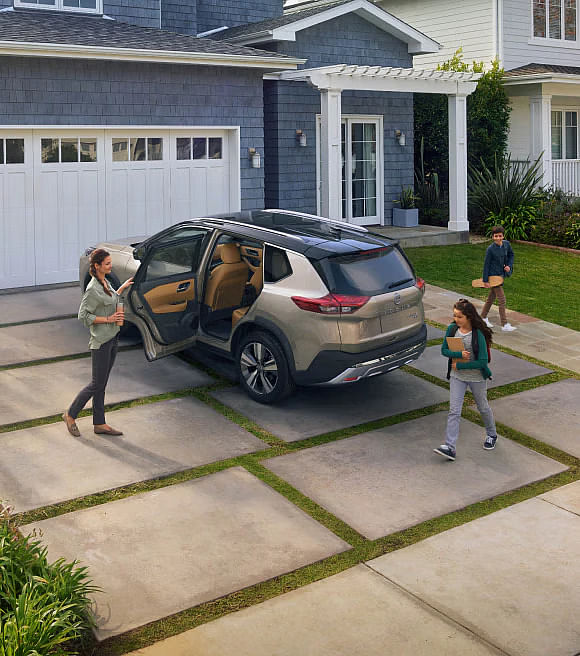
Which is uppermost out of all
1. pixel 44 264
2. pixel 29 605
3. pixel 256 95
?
pixel 256 95

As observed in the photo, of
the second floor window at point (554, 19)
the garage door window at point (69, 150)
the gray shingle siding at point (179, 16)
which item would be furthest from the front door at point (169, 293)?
the second floor window at point (554, 19)

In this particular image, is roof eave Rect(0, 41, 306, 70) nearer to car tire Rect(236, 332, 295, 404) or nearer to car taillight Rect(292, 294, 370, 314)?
car tire Rect(236, 332, 295, 404)

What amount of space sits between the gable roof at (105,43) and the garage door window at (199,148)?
1.39 m

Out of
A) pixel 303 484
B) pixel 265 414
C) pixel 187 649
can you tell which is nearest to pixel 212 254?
pixel 265 414

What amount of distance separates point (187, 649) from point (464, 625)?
1622 millimetres

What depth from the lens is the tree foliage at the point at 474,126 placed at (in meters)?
21.4

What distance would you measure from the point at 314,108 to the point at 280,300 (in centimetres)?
1080

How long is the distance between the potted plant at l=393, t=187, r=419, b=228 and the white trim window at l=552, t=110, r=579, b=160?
244 inches

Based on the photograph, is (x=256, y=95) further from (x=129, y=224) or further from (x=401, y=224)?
(x=401, y=224)

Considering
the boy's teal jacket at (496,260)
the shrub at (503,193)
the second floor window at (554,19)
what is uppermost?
the second floor window at (554,19)

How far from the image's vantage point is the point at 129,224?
1499 cm

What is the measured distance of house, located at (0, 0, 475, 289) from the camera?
13742 mm

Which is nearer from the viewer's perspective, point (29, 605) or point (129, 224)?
point (29, 605)

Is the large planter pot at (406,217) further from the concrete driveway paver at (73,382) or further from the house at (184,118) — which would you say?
the concrete driveway paver at (73,382)
